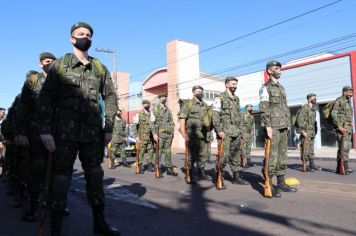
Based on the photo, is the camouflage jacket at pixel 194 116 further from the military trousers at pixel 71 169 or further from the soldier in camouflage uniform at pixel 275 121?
the military trousers at pixel 71 169

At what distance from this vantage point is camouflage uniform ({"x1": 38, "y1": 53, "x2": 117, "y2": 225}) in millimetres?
3676

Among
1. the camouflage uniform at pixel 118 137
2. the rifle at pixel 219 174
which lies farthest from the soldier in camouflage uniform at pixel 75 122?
the camouflage uniform at pixel 118 137

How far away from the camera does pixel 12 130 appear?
653cm

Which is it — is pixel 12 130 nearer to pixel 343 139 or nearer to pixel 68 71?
pixel 68 71

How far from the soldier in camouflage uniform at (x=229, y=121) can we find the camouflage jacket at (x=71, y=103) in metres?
3.52

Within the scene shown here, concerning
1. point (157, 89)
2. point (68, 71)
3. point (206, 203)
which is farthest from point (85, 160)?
point (157, 89)

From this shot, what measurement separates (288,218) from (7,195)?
5124mm

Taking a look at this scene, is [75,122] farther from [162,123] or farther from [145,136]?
[145,136]

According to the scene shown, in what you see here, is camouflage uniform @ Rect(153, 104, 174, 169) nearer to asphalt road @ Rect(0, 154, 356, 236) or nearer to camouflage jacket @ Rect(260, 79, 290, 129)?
asphalt road @ Rect(0, 154, 356, 236)

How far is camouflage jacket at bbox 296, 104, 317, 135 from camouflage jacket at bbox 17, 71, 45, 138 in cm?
725

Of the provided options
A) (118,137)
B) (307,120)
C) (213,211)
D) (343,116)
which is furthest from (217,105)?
(118,137)

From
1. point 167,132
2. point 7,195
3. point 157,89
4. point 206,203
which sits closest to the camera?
point 206,203

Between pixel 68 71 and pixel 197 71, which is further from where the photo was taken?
pixel 197 71

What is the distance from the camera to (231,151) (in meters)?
7.24
